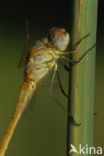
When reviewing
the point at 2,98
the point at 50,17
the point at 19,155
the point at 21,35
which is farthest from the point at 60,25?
the point at 19,155

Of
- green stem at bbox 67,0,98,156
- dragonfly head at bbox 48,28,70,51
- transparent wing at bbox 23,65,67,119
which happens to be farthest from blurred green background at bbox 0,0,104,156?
green stem at bbox 67,0,98,156

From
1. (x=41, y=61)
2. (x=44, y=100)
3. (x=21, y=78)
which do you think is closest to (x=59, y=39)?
(x=41, y=61)

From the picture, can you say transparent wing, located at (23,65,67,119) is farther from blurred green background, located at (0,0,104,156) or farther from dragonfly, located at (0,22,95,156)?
blurred green background, located at (0,0,104,156)

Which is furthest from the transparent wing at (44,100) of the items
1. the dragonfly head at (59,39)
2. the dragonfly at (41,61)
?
the dragonfly head at (59,39)

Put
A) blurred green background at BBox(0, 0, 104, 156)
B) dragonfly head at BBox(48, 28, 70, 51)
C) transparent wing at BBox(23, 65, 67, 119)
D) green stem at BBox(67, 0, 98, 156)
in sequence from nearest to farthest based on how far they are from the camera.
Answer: green stem at BBox(67, 0, 98, 156) → dragonfly head at BBox(48, 28, 70, 51) → transparent wing at BBox(23, 65, 67, 119) → blurred green background at BBox(0, 0, 104, 156)

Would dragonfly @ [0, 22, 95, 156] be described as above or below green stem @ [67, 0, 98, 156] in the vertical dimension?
above

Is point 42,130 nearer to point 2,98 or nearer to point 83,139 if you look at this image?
point 2,98

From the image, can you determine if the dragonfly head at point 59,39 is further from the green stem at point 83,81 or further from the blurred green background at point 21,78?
the blurred green background at point 21,78

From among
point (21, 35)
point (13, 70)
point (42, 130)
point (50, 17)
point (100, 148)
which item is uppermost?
point (50, 17)
